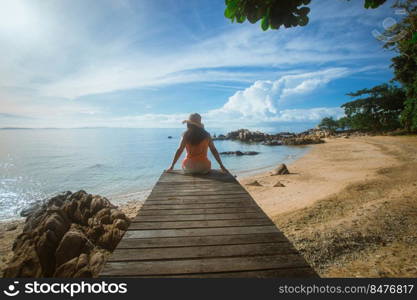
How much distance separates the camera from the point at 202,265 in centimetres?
194

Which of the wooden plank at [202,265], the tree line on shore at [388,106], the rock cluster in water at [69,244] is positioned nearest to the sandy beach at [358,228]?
the wooden plank at [202,265]

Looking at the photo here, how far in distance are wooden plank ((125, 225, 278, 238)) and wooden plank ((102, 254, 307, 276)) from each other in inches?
20.2

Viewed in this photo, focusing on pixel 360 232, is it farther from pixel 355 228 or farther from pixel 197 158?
pixel 197 158

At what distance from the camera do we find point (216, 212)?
10.6 ft

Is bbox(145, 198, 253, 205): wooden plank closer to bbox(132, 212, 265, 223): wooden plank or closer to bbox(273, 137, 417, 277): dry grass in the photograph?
bbox(132, 212, 265, 223): wooden plank

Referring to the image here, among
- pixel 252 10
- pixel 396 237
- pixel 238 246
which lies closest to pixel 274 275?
pixel 238 246

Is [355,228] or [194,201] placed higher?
[194,201]

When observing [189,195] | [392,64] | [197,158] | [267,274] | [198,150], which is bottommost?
[267,274]

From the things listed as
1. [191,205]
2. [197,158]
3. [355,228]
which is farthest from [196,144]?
[355,228]

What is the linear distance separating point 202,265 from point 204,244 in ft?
1.21

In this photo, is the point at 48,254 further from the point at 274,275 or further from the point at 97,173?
the point at 97,173

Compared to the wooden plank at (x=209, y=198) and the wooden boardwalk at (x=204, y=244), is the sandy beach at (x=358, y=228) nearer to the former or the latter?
the wooden plank at (x=209, y=198)

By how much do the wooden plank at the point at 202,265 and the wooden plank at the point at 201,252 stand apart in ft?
0.21

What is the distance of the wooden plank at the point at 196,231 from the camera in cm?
252
